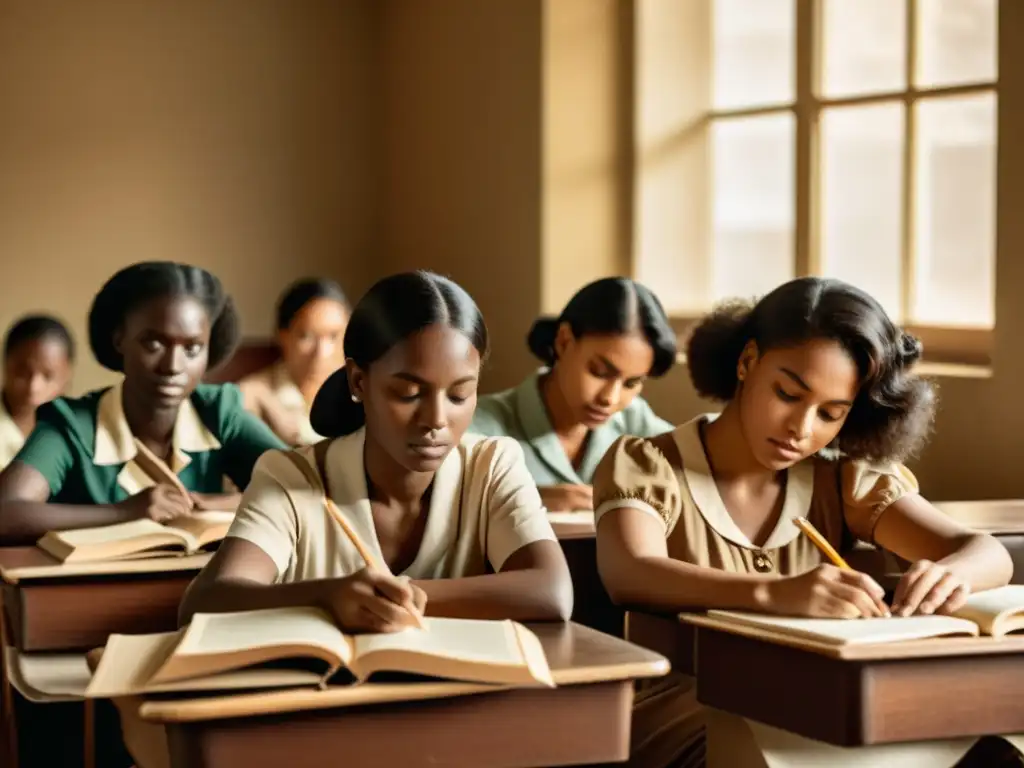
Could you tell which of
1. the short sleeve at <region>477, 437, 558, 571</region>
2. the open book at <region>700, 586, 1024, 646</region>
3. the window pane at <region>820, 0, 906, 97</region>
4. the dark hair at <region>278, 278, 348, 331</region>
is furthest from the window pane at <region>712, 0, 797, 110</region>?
the open book at <region>700, 586, 1024, 646</region>

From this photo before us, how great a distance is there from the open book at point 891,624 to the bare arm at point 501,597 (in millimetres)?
207

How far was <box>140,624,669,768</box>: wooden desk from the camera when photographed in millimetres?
1607

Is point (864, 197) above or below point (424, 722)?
above

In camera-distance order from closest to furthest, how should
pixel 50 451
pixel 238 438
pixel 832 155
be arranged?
1. pixel 50 451
2. pixel 238 438
3. pixel 832 155

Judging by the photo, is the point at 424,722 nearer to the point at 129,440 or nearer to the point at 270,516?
the point at 270,516

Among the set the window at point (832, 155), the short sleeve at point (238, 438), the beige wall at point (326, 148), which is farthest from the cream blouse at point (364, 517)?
the beige wall at point (326, 148)

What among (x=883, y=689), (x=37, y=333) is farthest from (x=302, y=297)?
(x=883, y=689)

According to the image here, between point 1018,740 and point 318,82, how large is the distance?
519 cm

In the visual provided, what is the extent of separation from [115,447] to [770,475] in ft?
4.83

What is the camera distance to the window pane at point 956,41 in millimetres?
4172

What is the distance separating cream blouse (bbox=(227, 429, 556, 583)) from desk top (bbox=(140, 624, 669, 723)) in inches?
16.9

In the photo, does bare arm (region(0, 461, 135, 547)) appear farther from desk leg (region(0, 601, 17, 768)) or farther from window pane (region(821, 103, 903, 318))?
window pane (region(821, 103, 903, 318))

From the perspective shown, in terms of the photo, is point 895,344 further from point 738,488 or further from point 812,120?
point 812,120

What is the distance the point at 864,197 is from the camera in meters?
4.62
